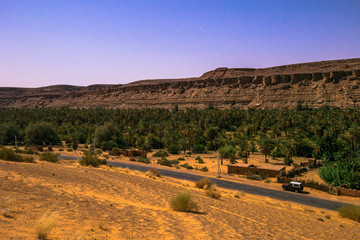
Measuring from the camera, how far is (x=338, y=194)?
88.7 feet

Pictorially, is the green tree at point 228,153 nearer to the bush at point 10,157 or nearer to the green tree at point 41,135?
the bush at point 10,157

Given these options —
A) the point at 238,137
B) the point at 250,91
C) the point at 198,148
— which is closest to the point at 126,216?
the point at 198,148

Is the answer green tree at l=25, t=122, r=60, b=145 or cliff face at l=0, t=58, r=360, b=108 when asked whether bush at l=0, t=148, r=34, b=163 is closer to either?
green tree at l=25, t=122, r=60, b=145

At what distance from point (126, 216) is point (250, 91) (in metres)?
114

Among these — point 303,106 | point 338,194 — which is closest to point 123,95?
point 303,106

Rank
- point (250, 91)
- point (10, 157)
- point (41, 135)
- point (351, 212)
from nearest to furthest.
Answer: point (351, 212)
point (10, 157)
point (41, 135)
point (250, 91)

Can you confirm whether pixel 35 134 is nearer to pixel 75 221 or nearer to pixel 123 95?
pixel 75 221

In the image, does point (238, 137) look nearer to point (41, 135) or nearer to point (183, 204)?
point (41, 135)

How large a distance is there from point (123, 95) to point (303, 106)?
97.4 meters

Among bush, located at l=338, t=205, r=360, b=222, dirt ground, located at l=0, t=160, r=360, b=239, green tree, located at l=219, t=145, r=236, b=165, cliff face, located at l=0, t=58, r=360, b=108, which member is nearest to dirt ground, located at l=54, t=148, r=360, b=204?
green tree, located at l=219, t=145, r=236, b=165

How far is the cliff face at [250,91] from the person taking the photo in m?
100

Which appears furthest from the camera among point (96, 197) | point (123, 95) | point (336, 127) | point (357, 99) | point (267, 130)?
point (123, 95)

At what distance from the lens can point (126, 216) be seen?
35.0ft

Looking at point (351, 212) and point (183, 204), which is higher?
point (183, 204)
